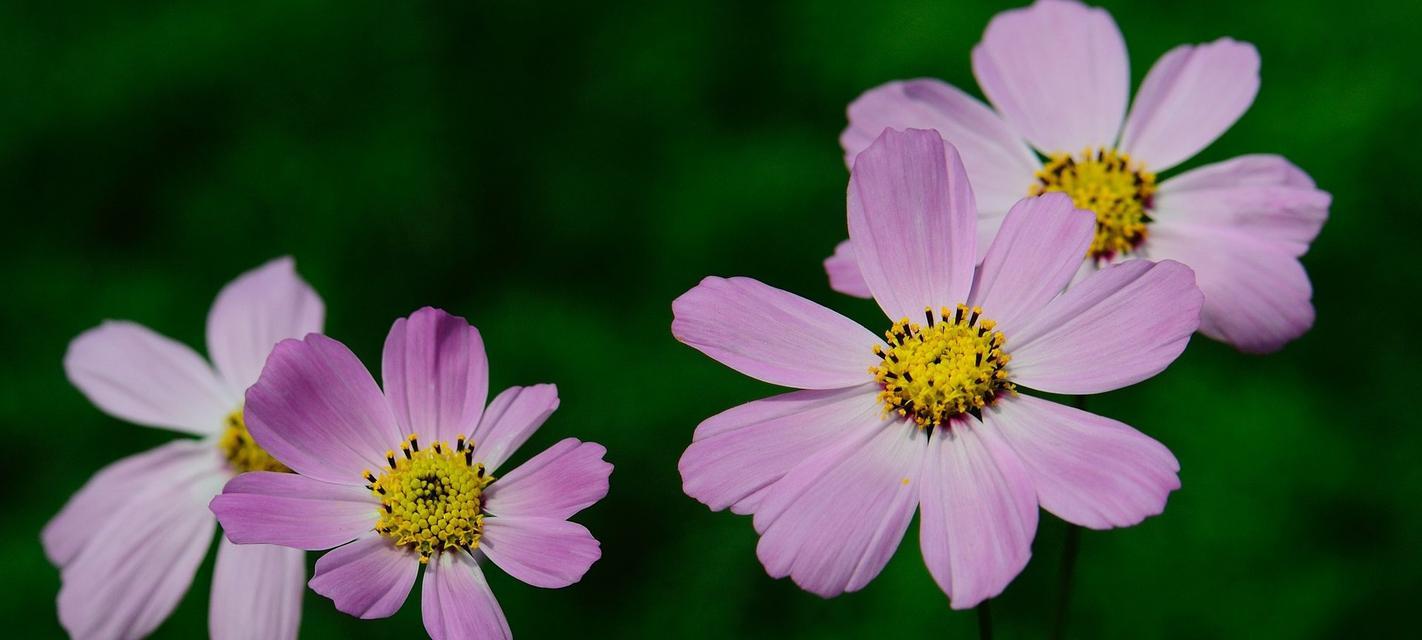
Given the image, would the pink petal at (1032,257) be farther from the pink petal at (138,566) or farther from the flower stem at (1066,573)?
the pink petal at (138,566)

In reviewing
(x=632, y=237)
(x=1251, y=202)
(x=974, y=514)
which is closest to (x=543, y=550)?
(x=974, y=514)

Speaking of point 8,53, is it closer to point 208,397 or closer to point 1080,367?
point 208,397

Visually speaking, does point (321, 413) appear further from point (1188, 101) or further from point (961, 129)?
point (1188, 101)

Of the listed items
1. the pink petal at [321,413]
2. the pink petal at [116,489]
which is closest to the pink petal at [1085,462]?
the pink petal at [321,413]

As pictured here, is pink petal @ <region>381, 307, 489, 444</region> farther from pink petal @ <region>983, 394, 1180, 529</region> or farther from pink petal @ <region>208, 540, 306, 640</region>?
pink petal @ <region>983, 394, 1180, 529</region>

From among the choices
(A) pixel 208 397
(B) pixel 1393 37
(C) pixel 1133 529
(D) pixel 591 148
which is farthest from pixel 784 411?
(B) pixel 1393 37

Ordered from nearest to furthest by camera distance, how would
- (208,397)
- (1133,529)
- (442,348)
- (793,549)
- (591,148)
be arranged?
1. (793,549)
2. (442,348)
3. (208,397)
4. (1133,529)
5. (591,148)
